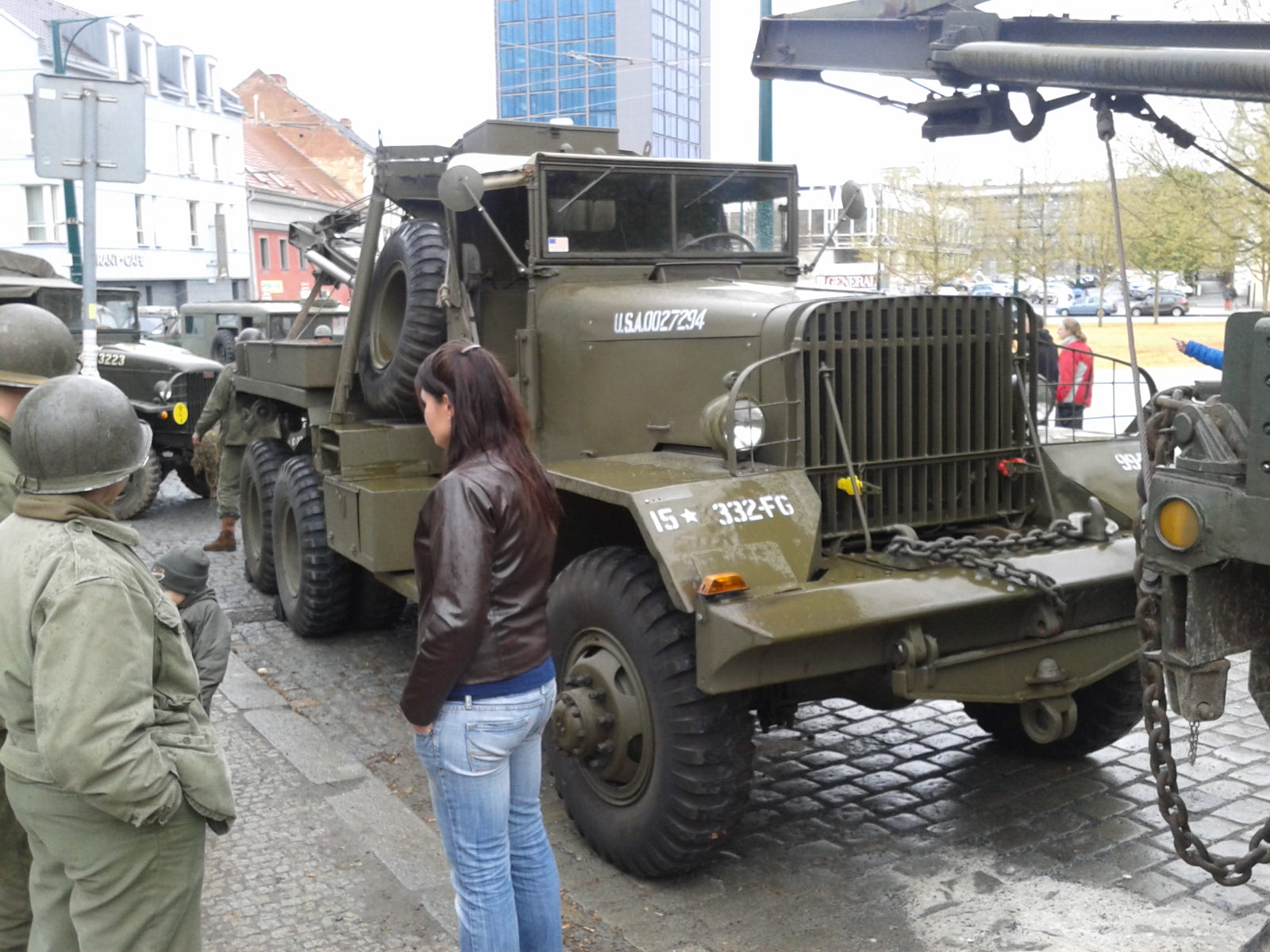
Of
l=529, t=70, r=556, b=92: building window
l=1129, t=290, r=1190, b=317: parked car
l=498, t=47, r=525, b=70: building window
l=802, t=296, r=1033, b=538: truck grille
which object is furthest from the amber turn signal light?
l=498, t=47, r=525, b=70: building window

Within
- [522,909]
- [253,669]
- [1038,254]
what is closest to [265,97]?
[1038,254]

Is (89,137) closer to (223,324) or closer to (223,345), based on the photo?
(223,345)

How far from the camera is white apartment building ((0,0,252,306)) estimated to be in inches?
1475

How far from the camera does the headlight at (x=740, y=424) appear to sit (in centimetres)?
484

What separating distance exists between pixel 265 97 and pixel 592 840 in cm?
5794

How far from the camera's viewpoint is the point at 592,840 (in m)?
4.84

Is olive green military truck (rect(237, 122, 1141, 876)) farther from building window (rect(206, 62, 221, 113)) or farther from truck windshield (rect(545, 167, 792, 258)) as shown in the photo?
building window (rect(206, 62, 221, 113))

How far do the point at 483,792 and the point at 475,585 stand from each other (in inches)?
20.9

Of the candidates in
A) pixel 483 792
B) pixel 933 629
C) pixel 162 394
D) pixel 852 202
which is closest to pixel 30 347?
pixel 483 792

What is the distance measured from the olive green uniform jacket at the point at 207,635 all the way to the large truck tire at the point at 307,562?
9.50 feet

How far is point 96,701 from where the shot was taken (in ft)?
8.40

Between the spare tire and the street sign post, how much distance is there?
141cm

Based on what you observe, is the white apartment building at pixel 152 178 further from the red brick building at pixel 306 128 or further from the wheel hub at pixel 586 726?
the wheel hub at pixel 586 726

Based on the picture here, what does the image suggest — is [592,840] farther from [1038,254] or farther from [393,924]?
[1038,254]
